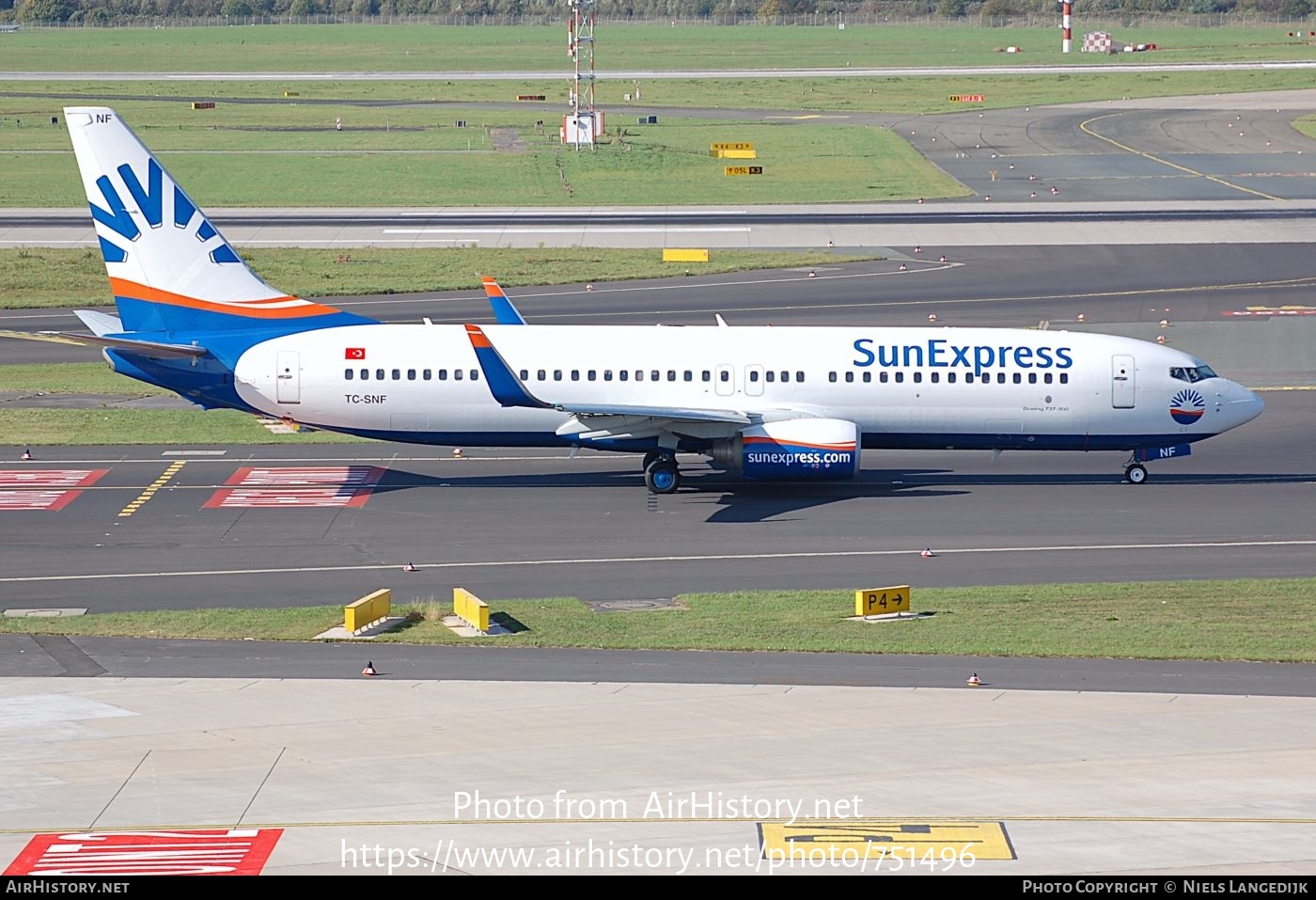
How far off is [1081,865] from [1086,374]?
27847mm

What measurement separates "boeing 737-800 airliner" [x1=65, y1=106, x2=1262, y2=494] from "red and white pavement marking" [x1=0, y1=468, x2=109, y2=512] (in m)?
3.56

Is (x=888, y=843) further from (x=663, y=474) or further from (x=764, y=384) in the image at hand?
(x=764, y=384)

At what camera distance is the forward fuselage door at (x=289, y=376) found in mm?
47344

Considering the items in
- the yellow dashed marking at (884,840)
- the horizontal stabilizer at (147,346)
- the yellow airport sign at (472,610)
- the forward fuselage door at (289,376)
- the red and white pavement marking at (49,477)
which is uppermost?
the horizontal stabilizer at (147,346)

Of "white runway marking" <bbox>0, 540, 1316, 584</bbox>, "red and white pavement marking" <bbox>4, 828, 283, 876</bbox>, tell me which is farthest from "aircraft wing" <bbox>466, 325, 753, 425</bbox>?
"red and white pavement marking" <bbox>4, 828, 283, 876</bbox>

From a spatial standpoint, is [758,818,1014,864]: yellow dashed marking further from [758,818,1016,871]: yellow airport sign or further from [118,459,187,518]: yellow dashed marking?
[118,459,187,518]: yellow dashed marking

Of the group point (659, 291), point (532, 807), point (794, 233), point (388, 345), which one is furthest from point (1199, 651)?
point (794, 233)

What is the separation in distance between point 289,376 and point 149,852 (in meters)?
25.8

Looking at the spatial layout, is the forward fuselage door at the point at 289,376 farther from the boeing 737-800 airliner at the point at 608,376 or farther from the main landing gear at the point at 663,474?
the main landing gear at the point at 663,474

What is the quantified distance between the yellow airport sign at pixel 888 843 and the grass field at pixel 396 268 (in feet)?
174

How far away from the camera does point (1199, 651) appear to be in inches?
1305

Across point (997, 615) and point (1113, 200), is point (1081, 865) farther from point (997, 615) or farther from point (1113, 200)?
point (1113, 200)

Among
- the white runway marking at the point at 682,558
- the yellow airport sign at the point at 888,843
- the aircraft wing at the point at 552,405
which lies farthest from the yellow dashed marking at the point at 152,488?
the yellow airport sign at the point at 888,843

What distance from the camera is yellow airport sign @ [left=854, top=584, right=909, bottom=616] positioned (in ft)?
117
